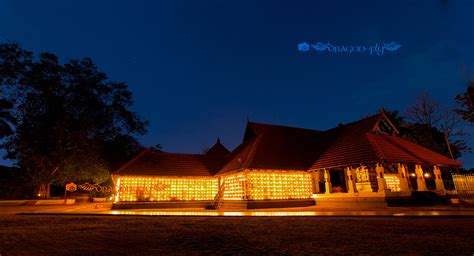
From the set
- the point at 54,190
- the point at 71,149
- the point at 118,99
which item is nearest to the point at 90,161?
the point at 71,149

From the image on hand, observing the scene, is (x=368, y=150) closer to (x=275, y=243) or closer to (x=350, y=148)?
(x=350, y=148)

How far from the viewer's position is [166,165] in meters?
22.5

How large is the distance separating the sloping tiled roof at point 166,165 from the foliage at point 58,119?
7.45 metres

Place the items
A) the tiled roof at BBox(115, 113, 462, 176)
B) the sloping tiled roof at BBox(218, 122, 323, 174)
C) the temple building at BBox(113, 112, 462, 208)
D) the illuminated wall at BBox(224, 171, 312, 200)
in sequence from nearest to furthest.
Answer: the temple building at BBox(113, 112, 462, 208)
the tiled roof at BBox(115, 113, 462, 176)
the illuminated wall at BBox(224, 171, 312, 200)
the sloping tiled roof at BBox(218, 122, 323, 174)

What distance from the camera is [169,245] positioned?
532cm

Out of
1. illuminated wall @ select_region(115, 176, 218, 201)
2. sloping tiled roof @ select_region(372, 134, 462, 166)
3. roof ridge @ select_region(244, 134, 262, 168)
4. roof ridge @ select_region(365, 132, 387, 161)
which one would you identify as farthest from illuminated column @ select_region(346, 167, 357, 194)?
illuminated wall @ select_region(115, 176, 218, 201)

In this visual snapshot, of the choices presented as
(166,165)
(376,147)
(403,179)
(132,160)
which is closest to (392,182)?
(403,179)

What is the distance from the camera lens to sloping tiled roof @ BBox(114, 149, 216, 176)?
21.0 m

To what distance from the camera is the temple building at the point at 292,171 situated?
55.0 ft

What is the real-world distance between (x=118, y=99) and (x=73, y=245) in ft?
88.5

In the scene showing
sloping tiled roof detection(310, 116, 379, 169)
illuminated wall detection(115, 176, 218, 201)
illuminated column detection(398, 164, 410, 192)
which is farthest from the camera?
illuminated wall detection(115, 176, 218, 201)

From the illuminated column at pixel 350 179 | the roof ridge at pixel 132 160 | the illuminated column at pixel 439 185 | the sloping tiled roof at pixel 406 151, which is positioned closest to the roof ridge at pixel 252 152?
the illuminated column at pixel 350 179

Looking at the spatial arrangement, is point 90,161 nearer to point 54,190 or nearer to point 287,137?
point 54,190

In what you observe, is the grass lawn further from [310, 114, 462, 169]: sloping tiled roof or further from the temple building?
the temple building
